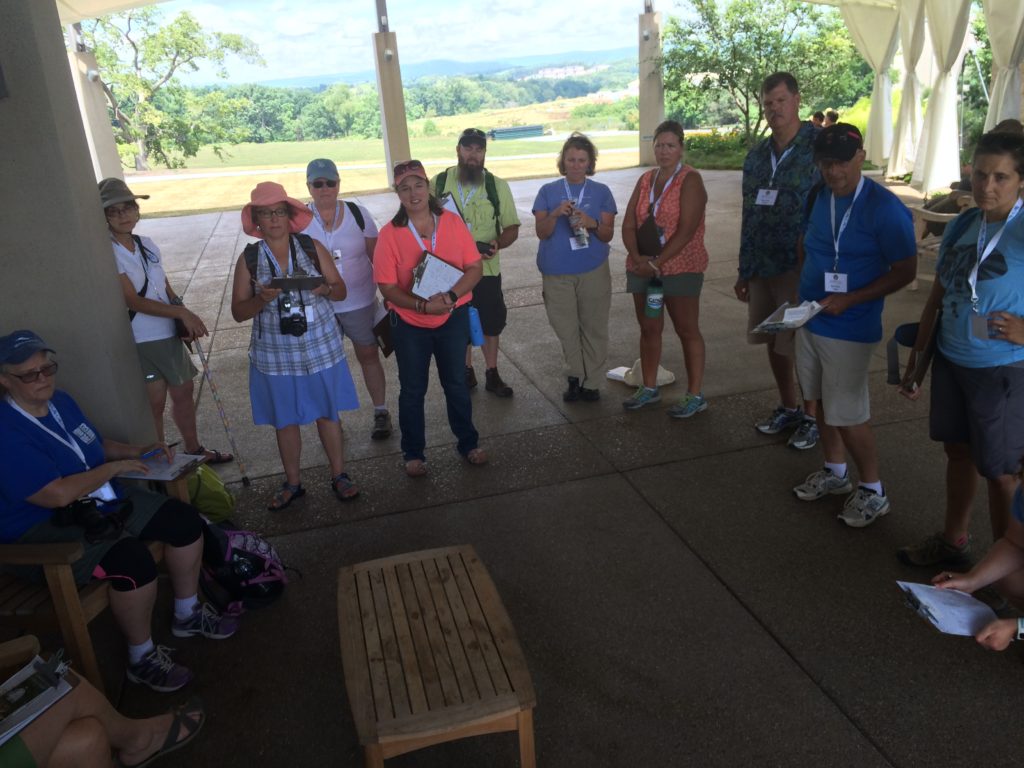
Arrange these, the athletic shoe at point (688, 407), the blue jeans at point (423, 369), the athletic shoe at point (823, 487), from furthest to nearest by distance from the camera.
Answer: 1. the athletic shoe at point (688, 407)
2. the blue jeans at point (423, 369)
3. the athletic shoe at point (823, 487)

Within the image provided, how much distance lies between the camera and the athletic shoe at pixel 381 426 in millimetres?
4996

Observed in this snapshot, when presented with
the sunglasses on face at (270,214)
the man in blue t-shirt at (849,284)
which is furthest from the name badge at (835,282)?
the sunglasses on face at (270,214)

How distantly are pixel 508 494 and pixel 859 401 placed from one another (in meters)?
1.87

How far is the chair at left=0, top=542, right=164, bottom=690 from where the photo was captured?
2.50 m

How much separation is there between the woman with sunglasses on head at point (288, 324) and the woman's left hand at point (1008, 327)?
2.94m

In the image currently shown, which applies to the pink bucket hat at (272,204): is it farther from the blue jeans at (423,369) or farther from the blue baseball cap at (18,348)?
the blue baseball cap at (18,348)

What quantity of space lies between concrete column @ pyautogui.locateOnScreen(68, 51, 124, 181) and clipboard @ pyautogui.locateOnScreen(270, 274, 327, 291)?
17.3m

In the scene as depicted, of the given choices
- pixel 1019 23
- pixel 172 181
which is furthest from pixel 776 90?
pixel 172 181

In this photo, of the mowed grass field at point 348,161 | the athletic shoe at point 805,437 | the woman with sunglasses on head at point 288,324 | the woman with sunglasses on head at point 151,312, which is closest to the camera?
the woman with sunglasses on head at point 288,324

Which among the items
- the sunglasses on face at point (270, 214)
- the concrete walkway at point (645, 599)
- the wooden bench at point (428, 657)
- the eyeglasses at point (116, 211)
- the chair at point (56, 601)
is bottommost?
the concrete walkway at point (645, 599)

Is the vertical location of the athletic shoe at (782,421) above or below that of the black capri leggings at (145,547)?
below

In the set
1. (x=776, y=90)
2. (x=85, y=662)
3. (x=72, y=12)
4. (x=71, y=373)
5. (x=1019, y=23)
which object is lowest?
(x=85, y=662)

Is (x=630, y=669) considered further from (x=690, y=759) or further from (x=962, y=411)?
(x=962, y=411)

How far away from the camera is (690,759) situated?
2416 millimetres
